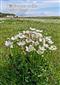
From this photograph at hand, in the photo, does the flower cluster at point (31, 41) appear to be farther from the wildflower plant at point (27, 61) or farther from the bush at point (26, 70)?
the bush at point (26, 70)

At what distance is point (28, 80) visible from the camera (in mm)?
7020

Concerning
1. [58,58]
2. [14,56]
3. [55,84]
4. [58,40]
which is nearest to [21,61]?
[14,56]

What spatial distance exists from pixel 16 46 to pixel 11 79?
25.5 inches

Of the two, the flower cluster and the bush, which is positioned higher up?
the flower cluster

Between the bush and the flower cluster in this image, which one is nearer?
the flower cluster

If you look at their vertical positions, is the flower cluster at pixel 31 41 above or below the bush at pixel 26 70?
above

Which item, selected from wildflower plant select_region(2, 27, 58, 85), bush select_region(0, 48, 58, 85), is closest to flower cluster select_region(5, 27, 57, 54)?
wildflower plant select_region(2, 27, 58, 85)

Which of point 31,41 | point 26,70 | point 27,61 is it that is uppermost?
point 31,41

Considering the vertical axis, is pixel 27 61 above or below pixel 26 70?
above

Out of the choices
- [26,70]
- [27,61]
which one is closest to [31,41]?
[27,61]

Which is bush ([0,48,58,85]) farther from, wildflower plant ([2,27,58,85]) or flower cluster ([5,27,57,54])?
flower cluster ([5,27,57,54])

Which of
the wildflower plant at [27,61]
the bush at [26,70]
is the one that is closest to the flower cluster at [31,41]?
the wildflower plant at [27,61]

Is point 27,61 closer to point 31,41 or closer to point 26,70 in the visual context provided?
point 26,70

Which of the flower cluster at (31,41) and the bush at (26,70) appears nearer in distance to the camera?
the flower cluster at (31,41)
